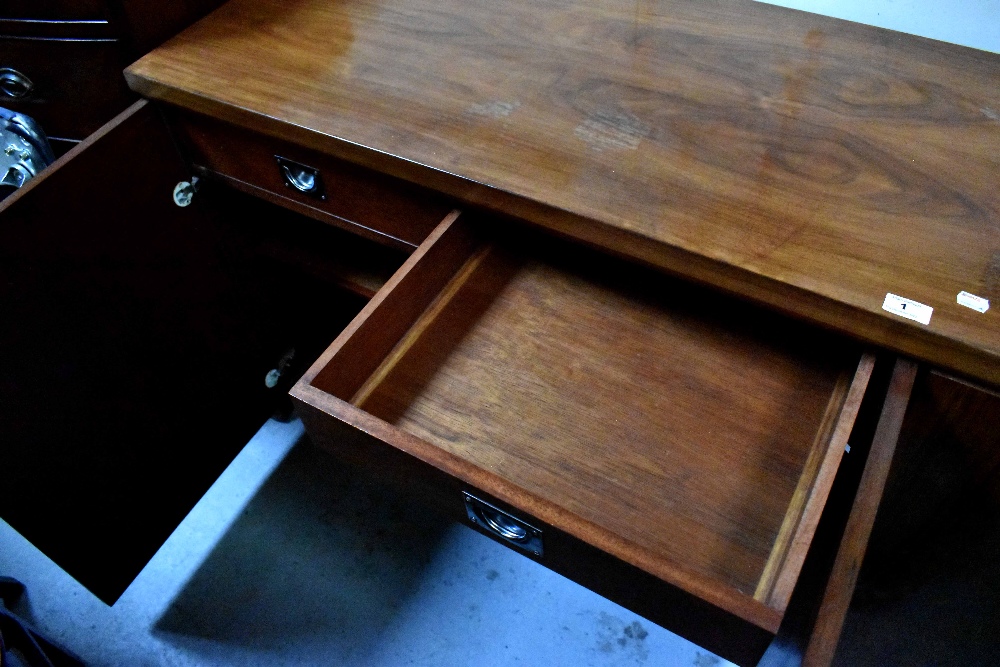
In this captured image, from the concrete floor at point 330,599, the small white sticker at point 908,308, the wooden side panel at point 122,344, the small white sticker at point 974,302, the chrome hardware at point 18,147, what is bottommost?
the concrete floor at point 330,599

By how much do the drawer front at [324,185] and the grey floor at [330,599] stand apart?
542 millimetres

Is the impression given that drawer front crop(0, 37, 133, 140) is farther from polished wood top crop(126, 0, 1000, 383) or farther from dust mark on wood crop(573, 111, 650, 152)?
dust mark on wood crop(573, 111, 650, 152)

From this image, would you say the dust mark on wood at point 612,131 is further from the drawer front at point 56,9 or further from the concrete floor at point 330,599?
the concrete floor at point 330,599

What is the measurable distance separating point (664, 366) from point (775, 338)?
11cm

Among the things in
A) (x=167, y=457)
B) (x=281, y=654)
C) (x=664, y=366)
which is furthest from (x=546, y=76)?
(x=281, y=654)

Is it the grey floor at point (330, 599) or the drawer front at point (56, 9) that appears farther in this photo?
the grey floor at point (330, 599)

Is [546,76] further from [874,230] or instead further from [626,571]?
[626,571]

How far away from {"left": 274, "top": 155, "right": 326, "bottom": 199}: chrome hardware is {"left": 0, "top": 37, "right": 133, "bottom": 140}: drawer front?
0.24 meters

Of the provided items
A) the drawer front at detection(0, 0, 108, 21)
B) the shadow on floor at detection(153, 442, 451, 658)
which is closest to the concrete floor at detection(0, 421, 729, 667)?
the shadow on floor at detection(153, 442, 451, 658)

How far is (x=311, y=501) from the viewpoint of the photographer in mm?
1229

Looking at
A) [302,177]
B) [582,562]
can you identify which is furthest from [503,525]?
[302,177]

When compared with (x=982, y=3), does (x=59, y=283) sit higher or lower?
lower

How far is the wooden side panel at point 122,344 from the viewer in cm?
79

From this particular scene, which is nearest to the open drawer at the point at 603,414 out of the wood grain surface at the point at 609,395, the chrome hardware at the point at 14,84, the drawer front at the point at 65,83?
the wood grain surface at the point at 609,395
